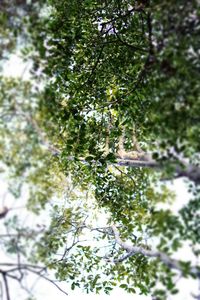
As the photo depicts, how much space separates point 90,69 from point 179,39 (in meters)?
4.36

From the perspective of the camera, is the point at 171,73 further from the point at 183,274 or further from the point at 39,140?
the point at 183,274

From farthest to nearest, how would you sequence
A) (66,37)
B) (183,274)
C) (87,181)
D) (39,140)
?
(87,181)
(66,37)
(39,140)
(183,274)

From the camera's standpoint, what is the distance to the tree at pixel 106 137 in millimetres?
5703

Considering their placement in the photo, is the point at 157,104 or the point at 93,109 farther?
the point at 93,109

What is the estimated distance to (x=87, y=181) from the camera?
416 inches

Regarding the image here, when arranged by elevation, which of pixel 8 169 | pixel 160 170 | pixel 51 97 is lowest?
pixel 160 170

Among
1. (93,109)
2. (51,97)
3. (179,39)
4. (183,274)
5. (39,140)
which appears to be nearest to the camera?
(183,274)

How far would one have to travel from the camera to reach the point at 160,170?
5793mm

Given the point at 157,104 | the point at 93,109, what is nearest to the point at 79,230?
the point at 93,109

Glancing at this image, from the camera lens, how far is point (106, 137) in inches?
391

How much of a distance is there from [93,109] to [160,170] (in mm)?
4229

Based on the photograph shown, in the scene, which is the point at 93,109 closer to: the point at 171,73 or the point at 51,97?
the point at 51,97

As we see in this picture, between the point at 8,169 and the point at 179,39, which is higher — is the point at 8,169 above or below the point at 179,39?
below

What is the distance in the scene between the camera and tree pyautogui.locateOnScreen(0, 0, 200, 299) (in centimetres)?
570
